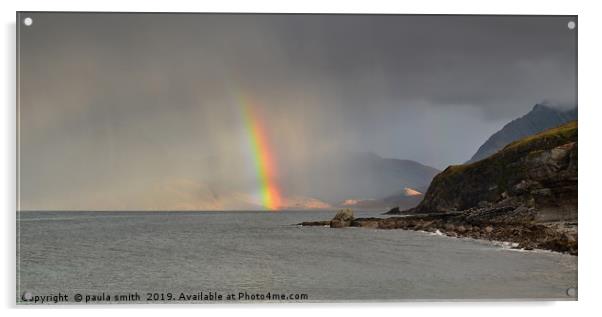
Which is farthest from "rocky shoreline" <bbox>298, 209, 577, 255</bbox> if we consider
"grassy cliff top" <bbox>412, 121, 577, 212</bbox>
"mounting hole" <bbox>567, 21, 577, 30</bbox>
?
"mounting hole" <bbox>567, 21, 577, 30</bbox>

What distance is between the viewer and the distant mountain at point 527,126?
6.11 meters

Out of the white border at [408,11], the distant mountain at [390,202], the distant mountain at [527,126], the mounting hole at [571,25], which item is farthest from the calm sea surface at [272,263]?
the mounting hole at [571,25]

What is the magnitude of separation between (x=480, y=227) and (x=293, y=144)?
9.51ft

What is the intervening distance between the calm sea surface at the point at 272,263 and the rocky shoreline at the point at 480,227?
0.40 ft

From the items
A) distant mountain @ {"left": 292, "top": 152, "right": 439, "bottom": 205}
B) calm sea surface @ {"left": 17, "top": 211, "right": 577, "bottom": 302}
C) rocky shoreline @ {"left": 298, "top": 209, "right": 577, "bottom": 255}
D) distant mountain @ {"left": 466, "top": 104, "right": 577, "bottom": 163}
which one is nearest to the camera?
calm sea surface @ {"left": 17, "top": 211, "right": 577, "bottom": 302}

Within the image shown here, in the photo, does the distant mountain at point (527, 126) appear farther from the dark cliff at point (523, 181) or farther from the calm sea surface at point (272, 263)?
A: the calm sea surface at point (272, 263)

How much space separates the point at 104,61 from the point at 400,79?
380 cm

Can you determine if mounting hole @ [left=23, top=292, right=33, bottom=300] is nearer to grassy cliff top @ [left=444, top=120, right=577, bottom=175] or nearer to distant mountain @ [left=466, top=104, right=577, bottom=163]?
grassy cliff top @ [left=444, top=120, right=577, bottom=175]

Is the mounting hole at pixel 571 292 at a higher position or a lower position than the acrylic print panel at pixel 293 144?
lower

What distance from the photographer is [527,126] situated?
634 centimetres

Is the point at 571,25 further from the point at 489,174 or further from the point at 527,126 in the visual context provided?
the point at 489,174

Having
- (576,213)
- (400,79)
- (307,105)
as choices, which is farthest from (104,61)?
(576,213)

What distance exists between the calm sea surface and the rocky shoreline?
122 mm

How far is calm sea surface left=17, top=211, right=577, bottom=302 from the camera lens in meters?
5.98
